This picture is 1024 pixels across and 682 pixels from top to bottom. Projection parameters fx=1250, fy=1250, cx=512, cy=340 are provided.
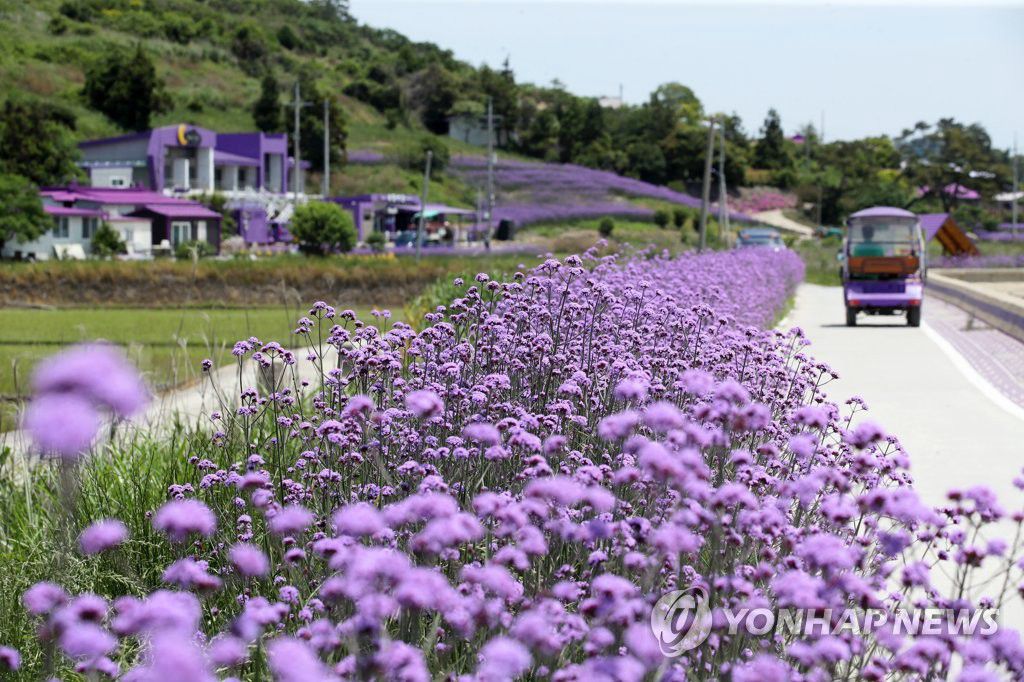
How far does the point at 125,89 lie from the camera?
71438mm

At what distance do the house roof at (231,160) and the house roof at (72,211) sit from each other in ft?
53.9

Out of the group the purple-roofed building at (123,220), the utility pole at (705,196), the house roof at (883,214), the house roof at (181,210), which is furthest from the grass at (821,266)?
the house roof at (181,210)

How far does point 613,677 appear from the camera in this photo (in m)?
2.03

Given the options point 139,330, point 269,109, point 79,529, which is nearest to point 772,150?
point 269,109

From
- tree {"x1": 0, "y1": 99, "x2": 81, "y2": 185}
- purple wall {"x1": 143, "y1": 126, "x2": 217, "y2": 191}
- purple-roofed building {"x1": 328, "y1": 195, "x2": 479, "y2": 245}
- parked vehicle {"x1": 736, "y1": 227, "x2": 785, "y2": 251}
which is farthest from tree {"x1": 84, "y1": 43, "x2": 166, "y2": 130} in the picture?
parked vehicle {"x1": 736, "y1": 227, "x2": 785, "y2": 251}

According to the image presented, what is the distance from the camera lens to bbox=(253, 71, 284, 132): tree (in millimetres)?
76938

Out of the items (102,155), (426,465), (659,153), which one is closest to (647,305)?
(426,465)

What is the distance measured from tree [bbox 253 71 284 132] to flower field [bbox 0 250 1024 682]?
7244 centimetres

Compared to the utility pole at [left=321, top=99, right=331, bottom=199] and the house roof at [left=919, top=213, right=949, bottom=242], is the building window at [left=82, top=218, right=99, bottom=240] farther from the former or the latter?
the house roof at [left=919, top=213, right=949, bottom=242]

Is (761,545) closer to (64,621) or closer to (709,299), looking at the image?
(64,621)

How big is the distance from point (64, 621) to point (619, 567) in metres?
1.86

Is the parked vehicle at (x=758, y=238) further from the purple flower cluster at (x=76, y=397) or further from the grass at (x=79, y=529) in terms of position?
the purple flower cluster at (x=76, y=397)

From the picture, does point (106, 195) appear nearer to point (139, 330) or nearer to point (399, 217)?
point (399, 217)

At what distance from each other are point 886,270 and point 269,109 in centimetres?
6162
